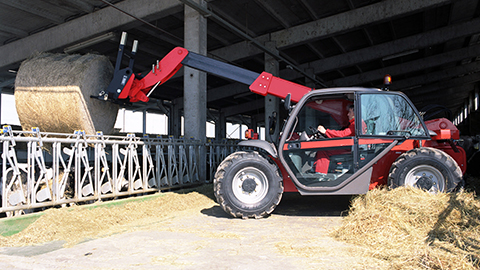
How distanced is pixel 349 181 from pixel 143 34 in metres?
11.1

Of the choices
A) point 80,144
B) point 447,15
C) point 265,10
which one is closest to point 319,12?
point 265,10

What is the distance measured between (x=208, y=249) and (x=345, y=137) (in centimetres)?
264

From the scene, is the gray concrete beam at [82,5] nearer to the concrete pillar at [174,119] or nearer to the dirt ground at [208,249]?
the dirt ground at [208,249]

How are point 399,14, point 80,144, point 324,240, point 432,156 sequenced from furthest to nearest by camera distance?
point 399,14, point 80,144, point 432,156, point 324,240

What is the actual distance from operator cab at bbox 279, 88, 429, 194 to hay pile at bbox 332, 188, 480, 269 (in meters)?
0.48

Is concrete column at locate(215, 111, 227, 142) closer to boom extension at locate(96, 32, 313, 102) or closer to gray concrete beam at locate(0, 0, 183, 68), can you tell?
gray concrete beam at locate(0, 0, 183, 68)

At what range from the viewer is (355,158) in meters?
5.20

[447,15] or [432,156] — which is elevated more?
[447,15]

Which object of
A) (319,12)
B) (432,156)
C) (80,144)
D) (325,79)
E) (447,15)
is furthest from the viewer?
(325,79)

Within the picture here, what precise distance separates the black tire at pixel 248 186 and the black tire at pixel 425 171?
1625 millimetres

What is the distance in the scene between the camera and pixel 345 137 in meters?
5.24

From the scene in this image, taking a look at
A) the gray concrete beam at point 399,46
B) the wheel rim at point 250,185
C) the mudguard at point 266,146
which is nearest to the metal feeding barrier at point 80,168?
the wheel rim at point 250,185

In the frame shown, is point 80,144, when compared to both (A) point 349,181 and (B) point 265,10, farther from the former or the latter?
(B) point 265,10

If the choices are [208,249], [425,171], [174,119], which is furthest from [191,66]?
[174,119]
